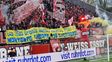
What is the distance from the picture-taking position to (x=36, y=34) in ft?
38.9

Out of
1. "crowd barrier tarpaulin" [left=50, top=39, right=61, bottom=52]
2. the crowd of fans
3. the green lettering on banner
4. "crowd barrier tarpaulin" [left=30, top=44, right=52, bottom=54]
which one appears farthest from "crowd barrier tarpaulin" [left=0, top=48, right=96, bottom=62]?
the crowd of fans

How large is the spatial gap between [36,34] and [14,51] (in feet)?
5.52

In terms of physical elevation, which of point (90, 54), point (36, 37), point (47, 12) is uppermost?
point (47, 12)

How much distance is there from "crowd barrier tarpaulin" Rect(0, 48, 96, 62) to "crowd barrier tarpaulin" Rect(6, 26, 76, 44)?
91 centimetres

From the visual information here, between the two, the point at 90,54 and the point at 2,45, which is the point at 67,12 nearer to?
the point at 90,54

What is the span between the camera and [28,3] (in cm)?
1268

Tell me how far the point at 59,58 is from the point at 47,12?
8.77 feet

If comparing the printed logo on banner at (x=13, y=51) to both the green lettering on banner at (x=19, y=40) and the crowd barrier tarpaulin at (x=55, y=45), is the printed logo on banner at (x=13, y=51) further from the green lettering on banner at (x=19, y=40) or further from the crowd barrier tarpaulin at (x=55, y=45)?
the crowd barrier tarpaulin at (x=55, y=45)

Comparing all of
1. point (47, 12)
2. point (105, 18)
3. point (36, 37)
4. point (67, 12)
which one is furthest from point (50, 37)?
point (105, 18)

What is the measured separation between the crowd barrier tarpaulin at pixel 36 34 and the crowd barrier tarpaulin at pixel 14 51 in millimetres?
538

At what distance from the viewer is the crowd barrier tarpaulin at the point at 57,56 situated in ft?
32.8

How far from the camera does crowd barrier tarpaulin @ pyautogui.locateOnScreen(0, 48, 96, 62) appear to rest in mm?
9984

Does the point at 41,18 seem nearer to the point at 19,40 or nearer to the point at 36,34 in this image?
the point at 36,34

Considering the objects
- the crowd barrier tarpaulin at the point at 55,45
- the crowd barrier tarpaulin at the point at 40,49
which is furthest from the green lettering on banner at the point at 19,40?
the crowd barrier tarpaulin at the point at 55,45
